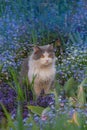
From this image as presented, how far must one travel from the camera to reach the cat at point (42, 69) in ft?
20.1

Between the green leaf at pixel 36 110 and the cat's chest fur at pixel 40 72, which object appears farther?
the cat's chest fur at pixel 40 72

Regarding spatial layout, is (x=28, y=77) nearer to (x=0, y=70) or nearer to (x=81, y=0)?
(x=0, y=70)

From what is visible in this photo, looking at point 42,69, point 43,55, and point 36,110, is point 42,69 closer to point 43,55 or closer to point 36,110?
point 43,55

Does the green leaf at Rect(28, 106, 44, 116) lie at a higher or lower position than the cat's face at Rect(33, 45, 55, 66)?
lower

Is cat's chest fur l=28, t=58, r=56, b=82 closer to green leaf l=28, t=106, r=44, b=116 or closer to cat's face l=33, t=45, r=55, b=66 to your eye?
cat's face l=33, t=45, r=55, b=66

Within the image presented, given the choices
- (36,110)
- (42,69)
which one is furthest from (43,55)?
(36,110)

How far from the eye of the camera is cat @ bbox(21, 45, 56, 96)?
612 cm

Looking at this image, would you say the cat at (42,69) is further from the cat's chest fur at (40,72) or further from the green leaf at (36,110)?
the green leaf at (36,110)

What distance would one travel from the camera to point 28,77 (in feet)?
20.2

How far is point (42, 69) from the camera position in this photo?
6.18 m

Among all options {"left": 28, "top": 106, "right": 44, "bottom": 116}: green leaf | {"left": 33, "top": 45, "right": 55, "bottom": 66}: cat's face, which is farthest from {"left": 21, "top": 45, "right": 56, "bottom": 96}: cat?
{"left": 28, "top": 106, "right": 44, "bottom": 116}: green leaf

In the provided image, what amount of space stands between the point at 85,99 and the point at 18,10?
11.2 ft

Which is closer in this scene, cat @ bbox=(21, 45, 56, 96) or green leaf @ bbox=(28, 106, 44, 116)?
green leaf @ bbox=(28, 106, 44, 116)

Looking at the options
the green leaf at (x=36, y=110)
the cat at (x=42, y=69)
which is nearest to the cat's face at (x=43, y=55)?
the cat at (x=42, y=69)
